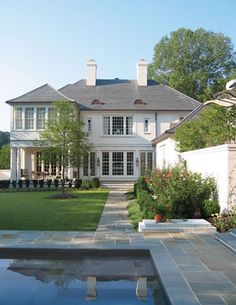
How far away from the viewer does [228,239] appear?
28.7ft

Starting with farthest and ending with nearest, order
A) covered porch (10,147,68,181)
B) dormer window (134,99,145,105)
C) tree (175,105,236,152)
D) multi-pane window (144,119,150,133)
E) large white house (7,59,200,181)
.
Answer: dormer window (134,99,145,105) < multi-pane window (144,119,150,133) < large white house (7,59,200,181) < covered porch (10,147,68,181) < tree (175,105,236,152)

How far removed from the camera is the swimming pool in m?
5.70

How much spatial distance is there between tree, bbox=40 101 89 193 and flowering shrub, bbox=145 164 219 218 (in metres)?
11.1

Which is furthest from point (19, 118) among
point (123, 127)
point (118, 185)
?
point (118, 185)

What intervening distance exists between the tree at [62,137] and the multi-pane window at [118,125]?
7.28 metres

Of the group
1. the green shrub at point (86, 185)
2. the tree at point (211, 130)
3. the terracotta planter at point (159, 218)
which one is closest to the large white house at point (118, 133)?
the green shrub at point (86, 185)

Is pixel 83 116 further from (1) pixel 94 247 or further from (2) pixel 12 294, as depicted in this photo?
(2) pixel 12 294

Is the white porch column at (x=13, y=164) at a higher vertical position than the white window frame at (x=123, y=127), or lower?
lower

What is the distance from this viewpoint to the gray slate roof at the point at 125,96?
32219mm

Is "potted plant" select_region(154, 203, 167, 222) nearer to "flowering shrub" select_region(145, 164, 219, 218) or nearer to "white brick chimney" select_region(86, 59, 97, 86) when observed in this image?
"flowering shrub" select_region(145, 164, 219, 218)

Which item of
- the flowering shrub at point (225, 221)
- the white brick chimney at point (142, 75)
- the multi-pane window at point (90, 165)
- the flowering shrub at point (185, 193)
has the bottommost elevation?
the flowering shrub at point (225, 221)

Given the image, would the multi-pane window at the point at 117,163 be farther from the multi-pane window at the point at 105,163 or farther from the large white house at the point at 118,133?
the multi-pane window at the point at 105,163

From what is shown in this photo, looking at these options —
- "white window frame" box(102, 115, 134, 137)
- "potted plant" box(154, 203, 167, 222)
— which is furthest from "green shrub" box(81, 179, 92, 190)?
"potted plant" box(154, 203, 167, 222)

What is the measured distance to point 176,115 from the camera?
32.0 metres
